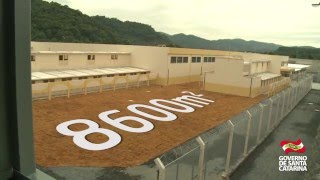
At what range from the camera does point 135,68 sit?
36312mm

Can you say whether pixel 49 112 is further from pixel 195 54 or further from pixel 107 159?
pixel 195 54

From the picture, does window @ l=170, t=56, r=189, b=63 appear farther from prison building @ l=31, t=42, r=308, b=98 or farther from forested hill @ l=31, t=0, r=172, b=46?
forested hill @ l=31, t=0, r=172, b=46

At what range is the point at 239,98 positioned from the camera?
30.5 m

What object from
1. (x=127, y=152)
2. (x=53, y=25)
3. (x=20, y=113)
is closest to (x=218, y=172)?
(x=127, y=152)

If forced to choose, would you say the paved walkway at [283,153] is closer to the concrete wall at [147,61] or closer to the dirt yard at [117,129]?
the dirt yard at [117,129]

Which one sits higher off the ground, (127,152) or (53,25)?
(53,25)

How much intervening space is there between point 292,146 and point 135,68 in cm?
2398

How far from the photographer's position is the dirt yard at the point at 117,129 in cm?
1245

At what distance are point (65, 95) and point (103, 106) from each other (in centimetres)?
529

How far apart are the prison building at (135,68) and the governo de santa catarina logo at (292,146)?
612 inches

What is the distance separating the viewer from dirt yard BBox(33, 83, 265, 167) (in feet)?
40.9

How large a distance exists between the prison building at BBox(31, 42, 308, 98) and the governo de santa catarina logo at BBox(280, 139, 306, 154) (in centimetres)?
1555

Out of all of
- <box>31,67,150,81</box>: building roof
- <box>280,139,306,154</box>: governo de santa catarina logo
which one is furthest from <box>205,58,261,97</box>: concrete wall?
<box>280,139,306,154</box>: governo de santa catarina logo

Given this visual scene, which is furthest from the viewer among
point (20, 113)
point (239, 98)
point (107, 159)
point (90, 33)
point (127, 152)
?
point (90, 33)
